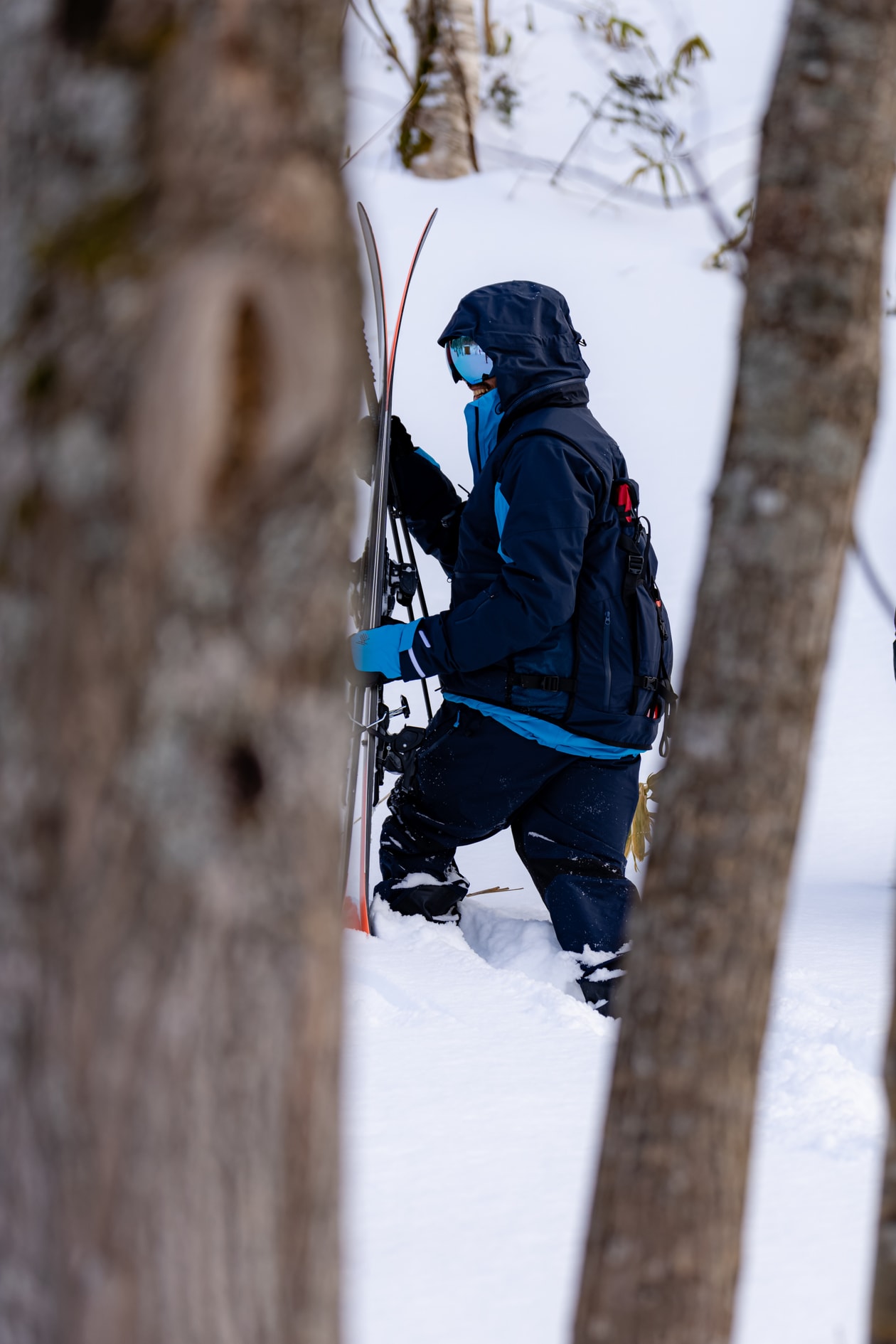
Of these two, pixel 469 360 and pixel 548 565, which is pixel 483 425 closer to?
pixel 469 360

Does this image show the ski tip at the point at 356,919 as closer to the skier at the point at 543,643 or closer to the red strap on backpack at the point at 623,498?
the skier at the point at 543,643

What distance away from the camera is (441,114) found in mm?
11023

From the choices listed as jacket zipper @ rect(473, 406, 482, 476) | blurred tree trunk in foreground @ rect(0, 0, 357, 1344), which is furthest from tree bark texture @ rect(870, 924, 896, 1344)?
jacket zipper @ rect(473, 406, 482, 476)

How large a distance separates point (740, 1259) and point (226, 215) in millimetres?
837

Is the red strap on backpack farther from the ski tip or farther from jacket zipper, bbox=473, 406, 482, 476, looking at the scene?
the ski tip

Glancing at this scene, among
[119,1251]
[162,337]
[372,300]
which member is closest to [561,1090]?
[119,1251]

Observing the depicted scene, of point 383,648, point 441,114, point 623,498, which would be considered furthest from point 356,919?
point 441,114

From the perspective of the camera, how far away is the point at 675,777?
0.91 m

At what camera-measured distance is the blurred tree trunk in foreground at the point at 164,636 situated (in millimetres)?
653

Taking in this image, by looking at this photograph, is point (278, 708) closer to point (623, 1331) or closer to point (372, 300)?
point (623, 1331)

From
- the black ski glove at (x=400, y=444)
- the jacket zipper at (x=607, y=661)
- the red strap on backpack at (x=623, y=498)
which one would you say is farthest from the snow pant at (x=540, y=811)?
the black ski glove at (x=400, y=444)

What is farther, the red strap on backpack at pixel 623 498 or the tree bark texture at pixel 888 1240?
the red strap on backpack at pixel 623 498

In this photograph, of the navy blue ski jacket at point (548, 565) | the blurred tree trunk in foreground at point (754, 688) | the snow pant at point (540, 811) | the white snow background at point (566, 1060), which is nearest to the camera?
the blurred tree trunk in foreground at point (754, 688)

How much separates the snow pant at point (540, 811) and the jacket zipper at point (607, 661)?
222mm
